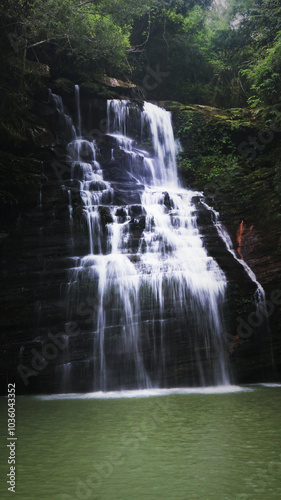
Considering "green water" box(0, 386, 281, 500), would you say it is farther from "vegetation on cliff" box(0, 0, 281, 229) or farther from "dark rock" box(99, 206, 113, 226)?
"vegetation on cliff" box(0, 0, 281, 229)

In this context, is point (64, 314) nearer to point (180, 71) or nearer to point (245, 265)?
point (245, 265)

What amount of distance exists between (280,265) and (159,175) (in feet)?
20.4

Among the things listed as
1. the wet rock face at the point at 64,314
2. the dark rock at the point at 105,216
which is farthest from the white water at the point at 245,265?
the dark rock at the point at 105,216

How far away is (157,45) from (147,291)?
Result: 15647mm

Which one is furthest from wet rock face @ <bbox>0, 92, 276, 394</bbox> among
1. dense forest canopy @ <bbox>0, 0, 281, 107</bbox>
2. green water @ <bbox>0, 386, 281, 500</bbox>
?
dense forest canopy @ <bbox>0, 0, 281, 107</bbox>

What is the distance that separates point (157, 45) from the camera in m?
20.5

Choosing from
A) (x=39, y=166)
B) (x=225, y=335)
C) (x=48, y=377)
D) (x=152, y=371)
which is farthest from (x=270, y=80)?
(x=48, y=377)

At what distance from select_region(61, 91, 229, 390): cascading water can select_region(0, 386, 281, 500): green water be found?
138 centimetres

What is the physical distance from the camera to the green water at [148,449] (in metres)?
3.63

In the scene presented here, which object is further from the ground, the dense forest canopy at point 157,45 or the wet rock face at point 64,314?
the dense forest canopy at point 157,45

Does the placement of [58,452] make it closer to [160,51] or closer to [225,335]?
[225,335]

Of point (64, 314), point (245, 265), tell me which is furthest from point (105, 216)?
point (245, 265)

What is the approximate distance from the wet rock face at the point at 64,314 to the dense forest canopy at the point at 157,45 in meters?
4.92

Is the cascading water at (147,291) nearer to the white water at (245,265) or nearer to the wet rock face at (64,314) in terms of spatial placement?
the wet rock face at (64,314)
